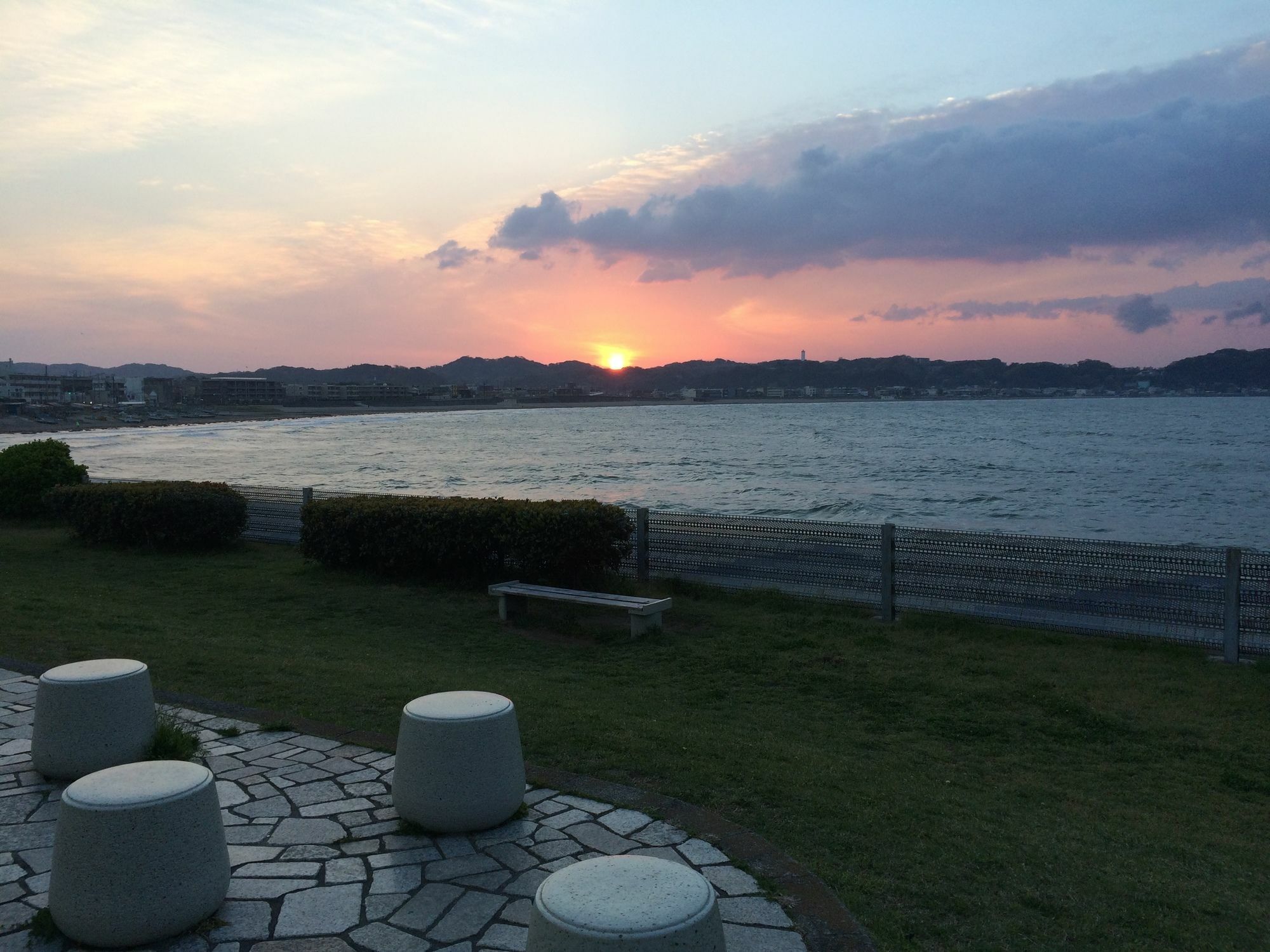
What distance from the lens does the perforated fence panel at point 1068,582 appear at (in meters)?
9.89

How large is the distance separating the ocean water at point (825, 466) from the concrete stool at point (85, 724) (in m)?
30.1

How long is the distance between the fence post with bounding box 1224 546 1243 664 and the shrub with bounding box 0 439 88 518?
19631 millimetres

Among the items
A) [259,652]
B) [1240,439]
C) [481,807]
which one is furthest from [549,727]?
[1240,439]

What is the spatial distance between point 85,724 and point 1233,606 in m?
10.0

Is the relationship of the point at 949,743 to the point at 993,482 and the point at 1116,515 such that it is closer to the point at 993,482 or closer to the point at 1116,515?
the point at 1116,515

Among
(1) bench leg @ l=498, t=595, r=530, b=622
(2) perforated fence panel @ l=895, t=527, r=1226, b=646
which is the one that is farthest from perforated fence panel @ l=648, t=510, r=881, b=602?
(1) bench leg @ l=498, t=595, r=530, b=622

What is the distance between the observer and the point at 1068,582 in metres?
10.5

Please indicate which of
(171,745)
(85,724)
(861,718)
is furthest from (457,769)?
(861,718)

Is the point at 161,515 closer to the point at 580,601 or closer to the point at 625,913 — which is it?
the point at 580,601

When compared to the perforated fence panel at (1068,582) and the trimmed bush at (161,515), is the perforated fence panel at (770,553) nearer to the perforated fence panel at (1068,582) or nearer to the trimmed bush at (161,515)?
the perforated fence panel at (1068,582)

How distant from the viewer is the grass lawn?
4500 millimetres

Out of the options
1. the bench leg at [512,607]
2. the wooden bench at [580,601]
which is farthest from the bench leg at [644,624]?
the bench leg at [512,607]

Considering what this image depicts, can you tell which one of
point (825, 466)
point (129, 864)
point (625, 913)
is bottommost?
point (825, 466)

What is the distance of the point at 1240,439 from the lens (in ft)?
266
